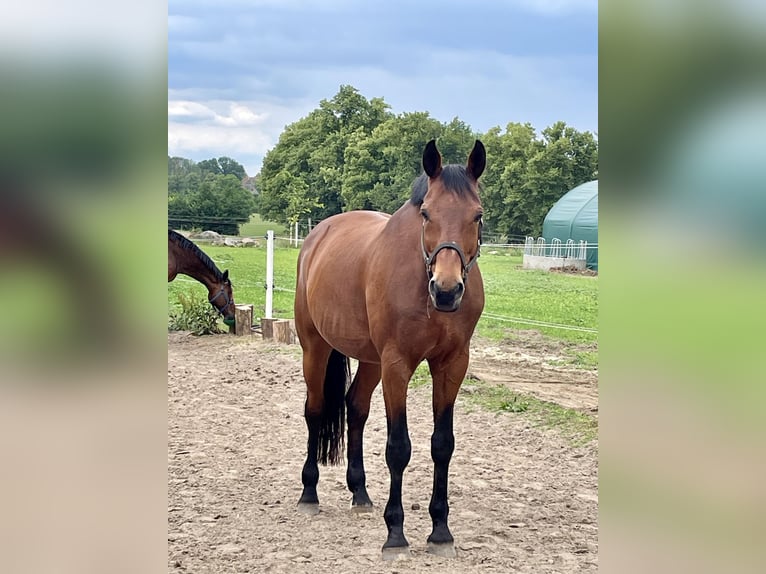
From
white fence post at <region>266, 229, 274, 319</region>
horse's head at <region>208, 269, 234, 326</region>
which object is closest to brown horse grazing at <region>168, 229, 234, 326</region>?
horse's head at <region>208, 269, 234, 326</region>

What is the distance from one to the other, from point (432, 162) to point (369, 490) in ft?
8.08

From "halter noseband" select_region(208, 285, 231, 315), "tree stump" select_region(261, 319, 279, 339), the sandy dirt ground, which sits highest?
"halter noseband" select_region(208, 285, 231, 315)

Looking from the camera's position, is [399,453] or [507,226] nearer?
[399,453]

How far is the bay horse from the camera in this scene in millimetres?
3182

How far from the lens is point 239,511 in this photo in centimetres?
419

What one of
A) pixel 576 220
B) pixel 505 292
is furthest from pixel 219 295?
pixel 576 220

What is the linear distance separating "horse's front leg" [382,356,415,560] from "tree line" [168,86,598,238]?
43.6 ft

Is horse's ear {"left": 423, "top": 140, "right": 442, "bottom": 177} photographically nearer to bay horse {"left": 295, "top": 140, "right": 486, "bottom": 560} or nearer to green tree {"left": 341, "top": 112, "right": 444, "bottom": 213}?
bay horse {"left": 295, "top": 140, "right": 486, "bottom": 560}

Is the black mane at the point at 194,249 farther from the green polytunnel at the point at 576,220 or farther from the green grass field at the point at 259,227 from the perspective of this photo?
the green polytunnel at the point at 576,220

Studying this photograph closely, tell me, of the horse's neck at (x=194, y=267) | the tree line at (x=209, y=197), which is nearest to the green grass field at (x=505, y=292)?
the tree line at (x=209, y=197)

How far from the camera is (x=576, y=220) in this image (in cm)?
1867
